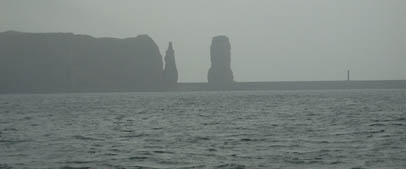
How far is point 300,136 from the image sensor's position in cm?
3012

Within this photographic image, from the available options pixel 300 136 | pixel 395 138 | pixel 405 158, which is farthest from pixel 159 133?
pixel 405 158

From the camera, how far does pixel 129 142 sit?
28.3 meters

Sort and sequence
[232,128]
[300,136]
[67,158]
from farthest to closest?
[232,128] → [300,136] → [67,158]

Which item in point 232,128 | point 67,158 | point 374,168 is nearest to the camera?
point 374,168

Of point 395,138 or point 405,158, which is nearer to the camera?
point 405,158

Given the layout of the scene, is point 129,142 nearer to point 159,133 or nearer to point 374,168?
point 159,133

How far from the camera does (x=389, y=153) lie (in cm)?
2289

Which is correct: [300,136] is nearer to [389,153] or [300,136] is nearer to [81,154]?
[389,153]

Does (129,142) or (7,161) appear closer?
(7,161)

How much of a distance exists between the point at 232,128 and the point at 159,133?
522 cm

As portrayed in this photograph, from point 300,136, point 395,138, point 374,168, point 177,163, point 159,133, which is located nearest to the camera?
point 374,168

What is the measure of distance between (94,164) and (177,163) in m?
2.82

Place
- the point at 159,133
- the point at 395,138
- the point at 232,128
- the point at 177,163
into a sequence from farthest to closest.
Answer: the point at 232,128 < the point at 159,133 < the point at 395,138 < the point at 177,163

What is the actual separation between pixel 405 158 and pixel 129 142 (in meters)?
12.4
